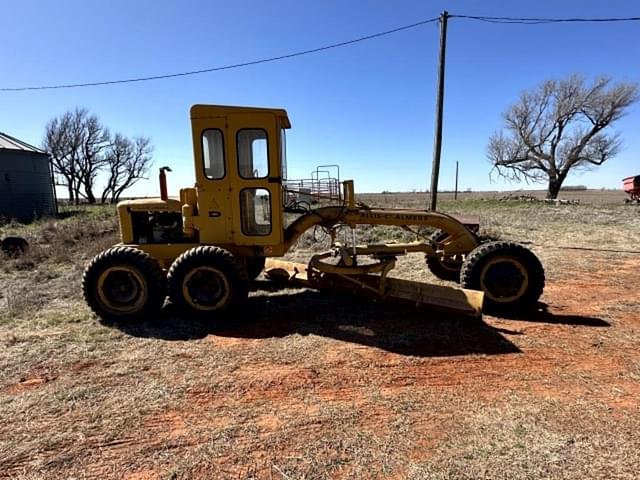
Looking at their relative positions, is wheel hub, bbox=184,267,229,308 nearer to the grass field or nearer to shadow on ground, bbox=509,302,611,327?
the grass field

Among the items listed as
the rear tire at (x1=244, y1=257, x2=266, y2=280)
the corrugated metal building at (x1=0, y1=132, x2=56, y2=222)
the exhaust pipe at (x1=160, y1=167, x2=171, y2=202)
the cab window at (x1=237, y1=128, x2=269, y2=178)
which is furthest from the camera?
the corrugated metal building at (x1=0, y1=132, x2=56, y2=222)

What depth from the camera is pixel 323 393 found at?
347 cm

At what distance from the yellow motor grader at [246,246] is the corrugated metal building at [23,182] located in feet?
67.9

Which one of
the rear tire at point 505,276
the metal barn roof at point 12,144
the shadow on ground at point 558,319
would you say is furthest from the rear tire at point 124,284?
the metal barn roof at point 12,144

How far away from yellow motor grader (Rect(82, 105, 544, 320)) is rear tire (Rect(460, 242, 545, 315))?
0.01 m

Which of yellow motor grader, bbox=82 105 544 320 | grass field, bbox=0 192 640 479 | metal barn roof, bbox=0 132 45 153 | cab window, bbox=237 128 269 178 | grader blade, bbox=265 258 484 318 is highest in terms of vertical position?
metal barn roof, bbox=0 132 45 153

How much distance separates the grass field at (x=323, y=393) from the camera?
2625mm

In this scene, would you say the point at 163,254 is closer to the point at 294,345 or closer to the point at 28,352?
the point at 28,352

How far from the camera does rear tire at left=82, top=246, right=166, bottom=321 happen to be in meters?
5.25

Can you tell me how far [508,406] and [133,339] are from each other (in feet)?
12.9

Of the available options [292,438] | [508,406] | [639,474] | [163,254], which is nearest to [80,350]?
[163,254]

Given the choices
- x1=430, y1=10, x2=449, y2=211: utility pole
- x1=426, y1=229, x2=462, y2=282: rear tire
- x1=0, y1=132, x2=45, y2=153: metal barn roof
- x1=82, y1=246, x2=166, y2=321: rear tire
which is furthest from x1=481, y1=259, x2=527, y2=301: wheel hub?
x1=0, y1=132, x2=45, y2=153: metal barn roof

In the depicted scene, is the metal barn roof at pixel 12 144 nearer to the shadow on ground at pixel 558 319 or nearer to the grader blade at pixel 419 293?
the grader blade at pixel 419 293

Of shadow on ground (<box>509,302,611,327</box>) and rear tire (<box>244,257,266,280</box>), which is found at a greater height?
rear tire (<box>244,257,266,280</box>)
